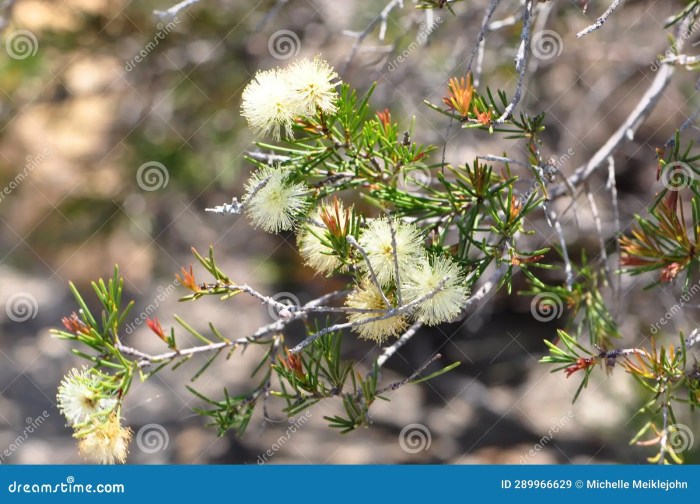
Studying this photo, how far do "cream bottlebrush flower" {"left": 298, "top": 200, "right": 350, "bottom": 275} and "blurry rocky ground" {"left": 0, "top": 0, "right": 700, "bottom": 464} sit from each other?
1432mm

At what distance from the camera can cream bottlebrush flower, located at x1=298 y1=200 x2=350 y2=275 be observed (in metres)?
1.30

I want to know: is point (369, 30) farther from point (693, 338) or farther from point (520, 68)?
point (693, 338)

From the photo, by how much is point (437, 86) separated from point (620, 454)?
1.91 m

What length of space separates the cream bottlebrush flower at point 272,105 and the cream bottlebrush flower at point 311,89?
0.01 meters

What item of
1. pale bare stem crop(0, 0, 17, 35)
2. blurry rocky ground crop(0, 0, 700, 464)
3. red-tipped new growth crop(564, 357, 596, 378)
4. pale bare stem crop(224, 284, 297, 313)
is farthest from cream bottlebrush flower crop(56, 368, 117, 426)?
blurry rocky ground crop(0, 0, 700, 464)

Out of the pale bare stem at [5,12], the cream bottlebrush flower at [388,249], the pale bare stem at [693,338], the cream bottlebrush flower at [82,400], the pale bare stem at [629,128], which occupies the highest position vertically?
the pale bare stem at [5,12]

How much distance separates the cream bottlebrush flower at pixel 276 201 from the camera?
1332mm

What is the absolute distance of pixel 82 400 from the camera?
1.31 meters

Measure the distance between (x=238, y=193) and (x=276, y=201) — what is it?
270 centimetres

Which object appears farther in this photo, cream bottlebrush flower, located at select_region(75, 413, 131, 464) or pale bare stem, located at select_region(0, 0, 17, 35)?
pale bare stem, located at select_region(0, 0, 17, 35)

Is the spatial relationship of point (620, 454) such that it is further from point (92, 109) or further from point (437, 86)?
point (92, 109)

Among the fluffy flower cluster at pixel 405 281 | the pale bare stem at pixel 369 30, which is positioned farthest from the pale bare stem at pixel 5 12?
the fluffy flower cluster at pixel 405 281

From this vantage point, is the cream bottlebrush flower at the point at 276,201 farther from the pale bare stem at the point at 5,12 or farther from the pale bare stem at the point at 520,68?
the pale bare stem at the point at 5,12

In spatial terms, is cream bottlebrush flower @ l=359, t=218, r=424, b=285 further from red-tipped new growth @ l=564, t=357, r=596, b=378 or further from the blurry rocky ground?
the blurry rocky ground
